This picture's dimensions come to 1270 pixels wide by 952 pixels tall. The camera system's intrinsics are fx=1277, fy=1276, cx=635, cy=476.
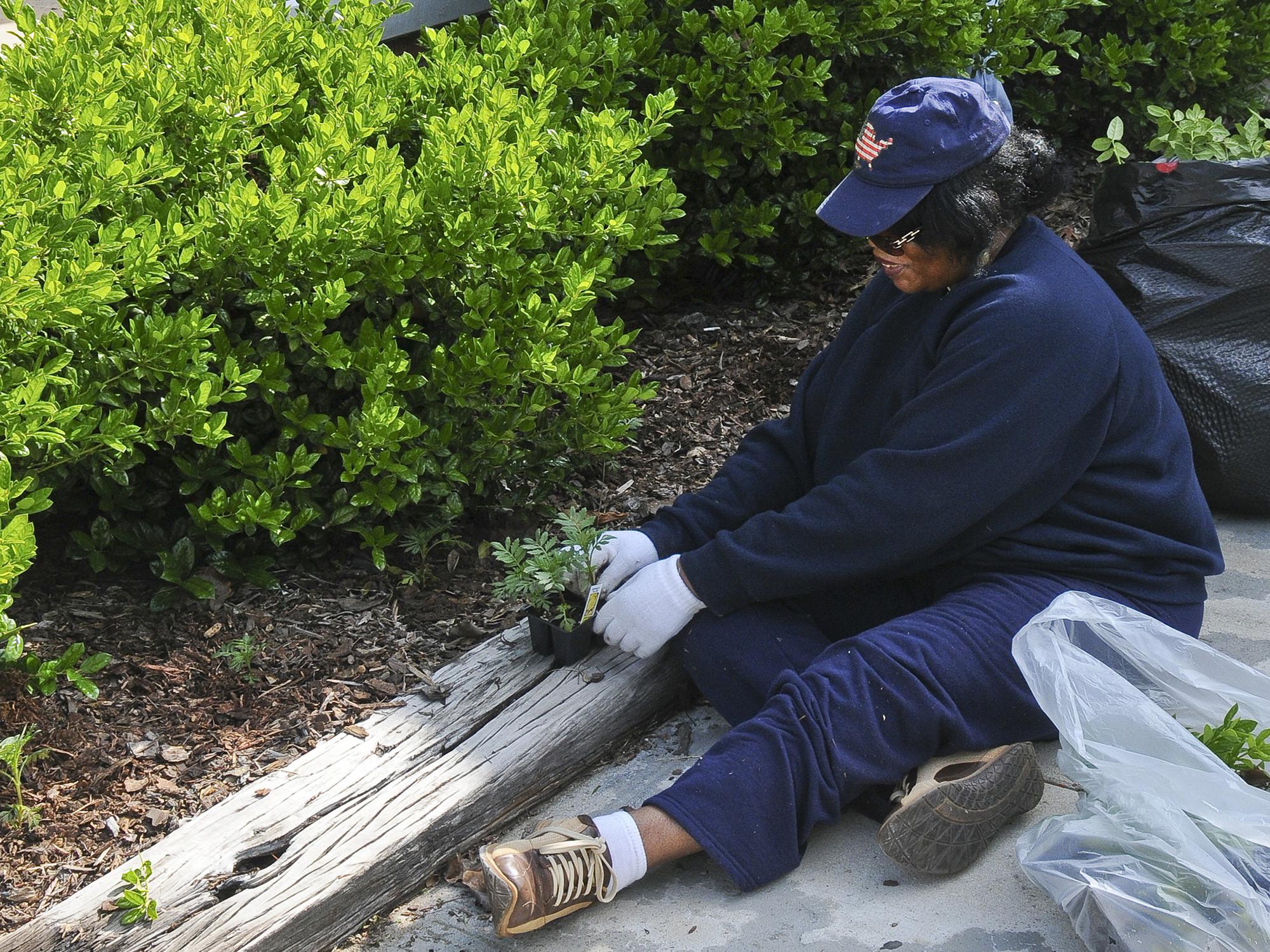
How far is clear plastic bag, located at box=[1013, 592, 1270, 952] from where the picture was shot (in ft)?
6.81

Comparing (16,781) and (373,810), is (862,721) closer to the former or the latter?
(373,810)

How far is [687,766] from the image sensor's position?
2.84 metres

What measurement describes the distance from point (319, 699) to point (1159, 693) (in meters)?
1.73

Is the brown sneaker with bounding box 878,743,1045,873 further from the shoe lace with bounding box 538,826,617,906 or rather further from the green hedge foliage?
the green hedge foliage

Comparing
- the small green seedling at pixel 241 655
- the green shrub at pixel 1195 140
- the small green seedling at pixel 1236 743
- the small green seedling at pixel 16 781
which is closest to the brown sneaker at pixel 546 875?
the small green seedling at pixel 241 655

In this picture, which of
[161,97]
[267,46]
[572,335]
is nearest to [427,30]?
[267,46]

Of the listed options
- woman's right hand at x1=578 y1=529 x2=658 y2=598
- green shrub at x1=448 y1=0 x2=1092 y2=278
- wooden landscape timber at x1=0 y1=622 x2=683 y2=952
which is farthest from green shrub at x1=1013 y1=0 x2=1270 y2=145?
wooden landscape timber at x1=0 y1=622 x2=683 y2=952

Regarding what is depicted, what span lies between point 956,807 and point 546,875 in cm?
78

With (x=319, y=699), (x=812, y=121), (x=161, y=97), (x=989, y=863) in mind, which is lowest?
(x=989, y=863)

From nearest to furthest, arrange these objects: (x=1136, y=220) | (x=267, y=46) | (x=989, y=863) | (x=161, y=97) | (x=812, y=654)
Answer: (x=989, y=863) < (x=812, y=654) < (x=161, y=97) < (x=267, y=46) < (x=1136, y=220)

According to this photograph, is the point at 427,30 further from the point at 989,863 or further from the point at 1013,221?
the point at 989,863

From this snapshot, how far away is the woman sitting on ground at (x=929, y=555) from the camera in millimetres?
2400

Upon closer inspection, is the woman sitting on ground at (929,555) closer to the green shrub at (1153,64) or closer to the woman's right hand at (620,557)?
the woman's right hand at (620,557)

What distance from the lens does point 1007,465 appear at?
2508mm
